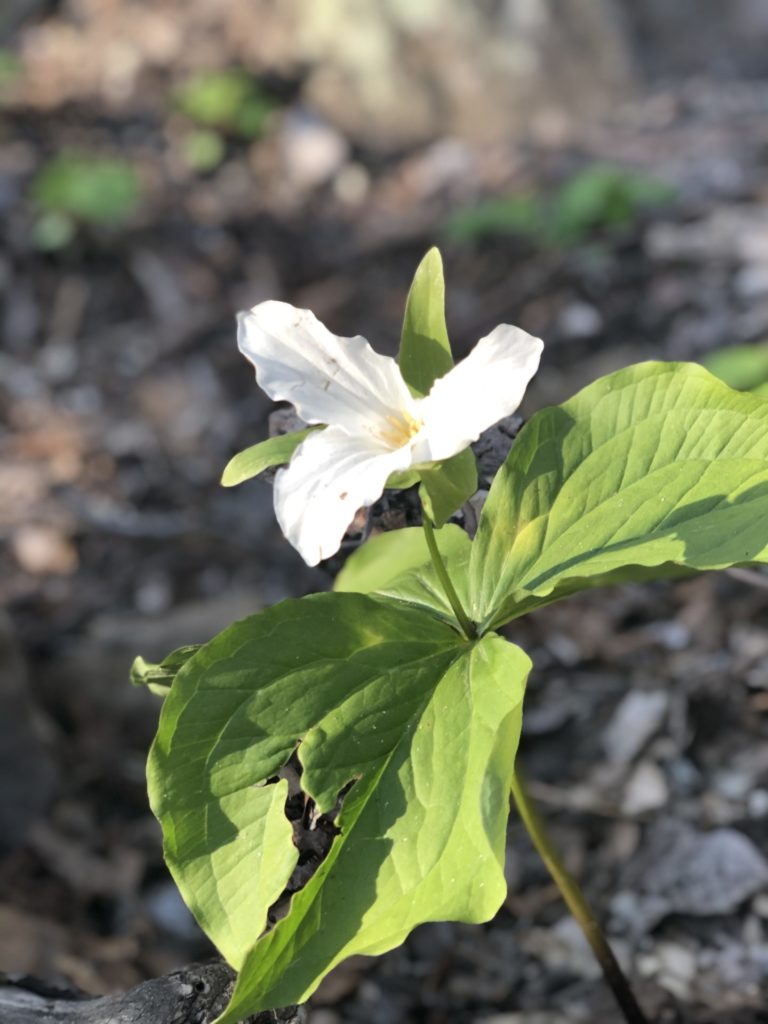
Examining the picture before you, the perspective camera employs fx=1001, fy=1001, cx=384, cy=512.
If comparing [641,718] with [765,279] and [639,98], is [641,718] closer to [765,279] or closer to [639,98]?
[765,279]

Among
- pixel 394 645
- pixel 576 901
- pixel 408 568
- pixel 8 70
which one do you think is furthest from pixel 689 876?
pixel 8 70

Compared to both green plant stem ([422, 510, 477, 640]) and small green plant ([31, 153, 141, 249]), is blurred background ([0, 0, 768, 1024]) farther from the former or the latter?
green plant stem ([422, 510, 477, 640])

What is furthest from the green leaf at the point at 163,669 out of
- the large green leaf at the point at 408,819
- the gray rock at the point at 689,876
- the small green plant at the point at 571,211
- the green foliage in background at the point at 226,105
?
the green foliage in background at the point at 226,105

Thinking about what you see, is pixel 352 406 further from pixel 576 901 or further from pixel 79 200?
pixel 79 200

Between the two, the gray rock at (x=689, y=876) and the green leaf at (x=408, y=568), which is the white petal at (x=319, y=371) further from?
the gray rock at (x=689, y=876)

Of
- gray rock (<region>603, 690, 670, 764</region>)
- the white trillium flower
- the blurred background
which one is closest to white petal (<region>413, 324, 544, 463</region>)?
the white trillium flower

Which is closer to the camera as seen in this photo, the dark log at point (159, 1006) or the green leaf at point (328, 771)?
the green leaf at point (328, 771)

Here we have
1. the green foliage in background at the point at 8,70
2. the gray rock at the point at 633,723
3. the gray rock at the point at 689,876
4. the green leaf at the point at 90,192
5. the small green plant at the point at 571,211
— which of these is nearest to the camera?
the gray rock at the point at 689,876

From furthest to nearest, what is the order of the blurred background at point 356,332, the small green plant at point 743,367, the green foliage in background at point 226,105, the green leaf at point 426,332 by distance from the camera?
the green foliage in background at point 226,105, the small green plant at point 743,367, the blurred background at point 356,332, the green leaf at point 426,332
